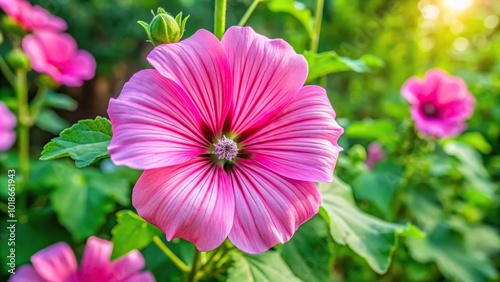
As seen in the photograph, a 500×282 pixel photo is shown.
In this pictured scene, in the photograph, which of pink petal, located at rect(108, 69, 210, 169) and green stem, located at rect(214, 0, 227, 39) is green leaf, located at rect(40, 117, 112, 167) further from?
green stem, located at rect(214, 0, 227, 39)

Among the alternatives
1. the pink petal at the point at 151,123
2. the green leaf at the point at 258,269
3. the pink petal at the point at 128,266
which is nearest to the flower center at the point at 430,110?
the green leaf at the point at 258,269

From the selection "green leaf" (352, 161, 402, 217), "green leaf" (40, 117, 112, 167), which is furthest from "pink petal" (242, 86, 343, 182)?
"green leaf" (352, 161, 402, 217)

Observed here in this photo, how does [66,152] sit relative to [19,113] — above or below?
above

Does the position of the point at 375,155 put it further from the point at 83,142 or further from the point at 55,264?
the point at 83,142

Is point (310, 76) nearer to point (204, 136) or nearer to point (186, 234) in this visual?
point (204, 136)

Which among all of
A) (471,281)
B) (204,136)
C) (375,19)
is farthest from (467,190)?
(204,136)

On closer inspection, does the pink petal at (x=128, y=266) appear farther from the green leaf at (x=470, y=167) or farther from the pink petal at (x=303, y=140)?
the green leaf at (x=470, y=167)

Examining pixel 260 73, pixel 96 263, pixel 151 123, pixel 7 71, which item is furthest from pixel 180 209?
pixel 7 71
